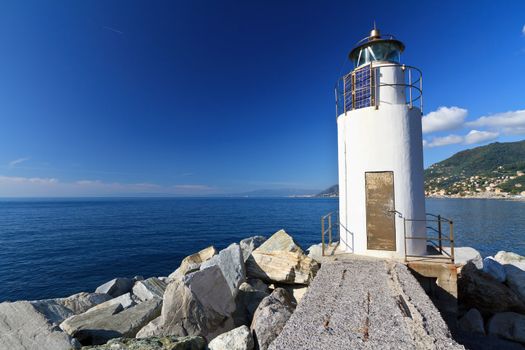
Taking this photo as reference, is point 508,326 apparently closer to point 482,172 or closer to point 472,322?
point 472,322

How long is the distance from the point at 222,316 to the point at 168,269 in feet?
49.1

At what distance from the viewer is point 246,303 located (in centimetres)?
754

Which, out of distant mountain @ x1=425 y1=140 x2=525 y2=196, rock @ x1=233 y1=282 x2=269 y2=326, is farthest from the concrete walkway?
distant mountain @ x1=425 y1=140 x2=525 y2=196

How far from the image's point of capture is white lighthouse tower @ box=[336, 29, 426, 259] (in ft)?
26.3

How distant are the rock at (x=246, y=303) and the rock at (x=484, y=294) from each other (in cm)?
646

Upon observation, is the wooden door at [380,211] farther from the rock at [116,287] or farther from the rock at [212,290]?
the rock at [116,287]

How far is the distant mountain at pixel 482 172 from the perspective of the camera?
127156 millimetres

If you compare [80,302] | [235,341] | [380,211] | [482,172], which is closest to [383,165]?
[380,211]

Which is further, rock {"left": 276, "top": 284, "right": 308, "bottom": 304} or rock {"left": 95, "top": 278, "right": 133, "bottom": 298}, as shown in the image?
rock {"left": 95, "top": 278, "right": 133, "bottom": 298}

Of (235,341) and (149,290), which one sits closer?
(235,341)

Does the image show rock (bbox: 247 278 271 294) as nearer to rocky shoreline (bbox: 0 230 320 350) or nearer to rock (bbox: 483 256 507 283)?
rocky shoreline (bbox: 0 230 320 350)

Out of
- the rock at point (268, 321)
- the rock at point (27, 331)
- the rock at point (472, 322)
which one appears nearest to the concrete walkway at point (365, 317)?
the rock at point (268, 321)

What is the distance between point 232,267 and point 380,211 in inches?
195

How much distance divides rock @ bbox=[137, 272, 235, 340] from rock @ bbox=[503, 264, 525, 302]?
9.26 metres
